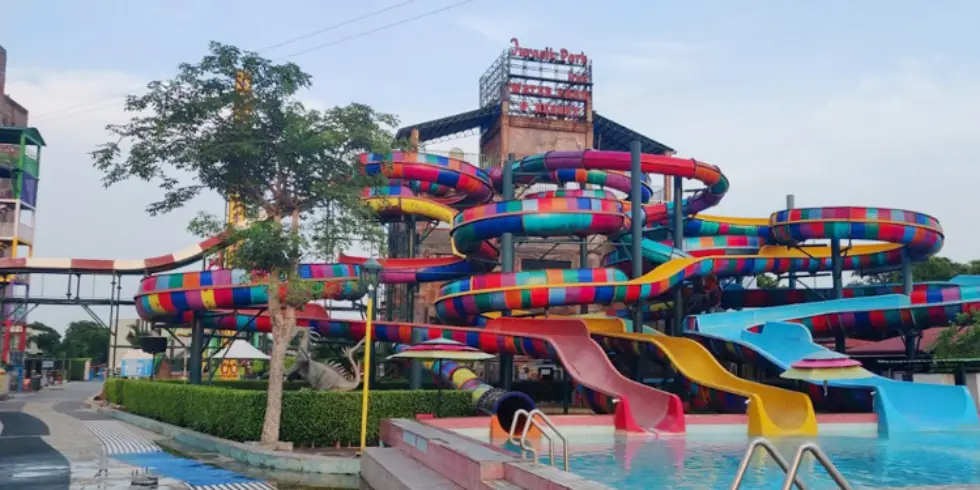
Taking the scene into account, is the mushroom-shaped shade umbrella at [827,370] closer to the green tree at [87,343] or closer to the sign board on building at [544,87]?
the sign board on building at [544,87]

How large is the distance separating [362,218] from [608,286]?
9646mm

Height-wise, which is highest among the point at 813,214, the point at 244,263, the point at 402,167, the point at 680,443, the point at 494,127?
the point at 494,127

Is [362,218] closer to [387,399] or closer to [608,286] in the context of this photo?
[387,399]

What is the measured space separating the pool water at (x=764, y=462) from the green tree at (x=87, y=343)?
83116 millimetres

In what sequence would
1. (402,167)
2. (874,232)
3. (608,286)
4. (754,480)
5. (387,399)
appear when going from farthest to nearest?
(402,167), (874,232), (608,286), (387,399), (754,480)

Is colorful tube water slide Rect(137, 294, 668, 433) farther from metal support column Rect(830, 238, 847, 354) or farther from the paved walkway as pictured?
metal support column Rect(830, 238, 847, 354)

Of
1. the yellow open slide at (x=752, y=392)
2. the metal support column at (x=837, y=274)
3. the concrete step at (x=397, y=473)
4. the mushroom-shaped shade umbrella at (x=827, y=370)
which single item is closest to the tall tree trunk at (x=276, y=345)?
the concrete step at (x=397, y=473)

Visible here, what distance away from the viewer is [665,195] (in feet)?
182

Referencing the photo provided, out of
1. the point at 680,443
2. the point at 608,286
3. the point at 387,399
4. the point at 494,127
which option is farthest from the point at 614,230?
the point at 494,127

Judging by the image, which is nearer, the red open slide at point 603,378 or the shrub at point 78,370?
the red open slide at point 603,378

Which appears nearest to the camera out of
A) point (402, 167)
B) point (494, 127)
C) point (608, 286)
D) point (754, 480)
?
point (754, 480)

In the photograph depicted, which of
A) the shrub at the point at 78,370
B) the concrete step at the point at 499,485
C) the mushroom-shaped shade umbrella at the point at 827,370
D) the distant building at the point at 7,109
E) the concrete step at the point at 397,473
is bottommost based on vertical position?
the shrub at the point at 78,370

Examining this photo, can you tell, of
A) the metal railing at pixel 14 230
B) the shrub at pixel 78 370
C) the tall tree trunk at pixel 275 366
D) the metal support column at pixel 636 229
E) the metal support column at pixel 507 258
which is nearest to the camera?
the tall tree trunk at pixel 275 366

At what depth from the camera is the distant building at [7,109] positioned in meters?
59.1
